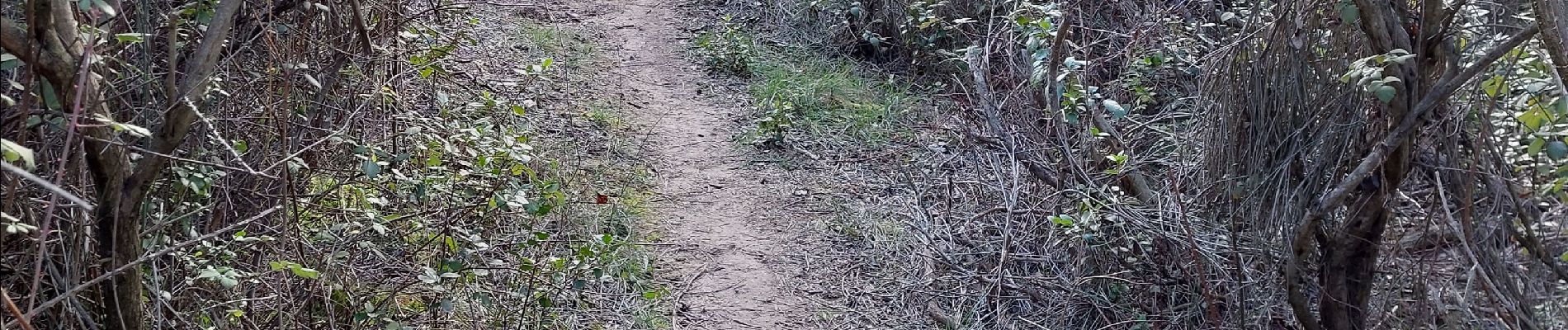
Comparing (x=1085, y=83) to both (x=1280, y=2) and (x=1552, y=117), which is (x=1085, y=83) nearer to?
(x=1280, y=2)

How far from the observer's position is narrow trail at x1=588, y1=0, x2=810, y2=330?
4570 mm

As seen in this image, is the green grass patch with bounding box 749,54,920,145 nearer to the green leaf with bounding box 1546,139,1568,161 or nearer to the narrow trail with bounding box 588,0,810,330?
the narrow trail with bounding box 588,0,810,330

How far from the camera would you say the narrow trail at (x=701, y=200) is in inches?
180

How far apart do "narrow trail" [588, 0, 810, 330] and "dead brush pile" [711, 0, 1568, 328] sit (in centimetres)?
22

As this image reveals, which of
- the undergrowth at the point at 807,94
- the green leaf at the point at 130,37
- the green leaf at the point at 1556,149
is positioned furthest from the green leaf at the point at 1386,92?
the undergrowth at the point at 807,94

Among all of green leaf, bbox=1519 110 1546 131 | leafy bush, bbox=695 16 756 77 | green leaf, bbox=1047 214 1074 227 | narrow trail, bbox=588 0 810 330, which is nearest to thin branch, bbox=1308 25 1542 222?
green leaf, bbox=1519 110 1546 131

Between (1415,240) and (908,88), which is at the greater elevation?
(1415,240)

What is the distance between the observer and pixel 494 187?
3934 millimetres

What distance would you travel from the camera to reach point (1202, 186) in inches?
150

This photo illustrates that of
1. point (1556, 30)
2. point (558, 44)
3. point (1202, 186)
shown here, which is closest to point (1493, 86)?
point (1556, 30)

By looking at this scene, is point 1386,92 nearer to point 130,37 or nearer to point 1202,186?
point 1202,186

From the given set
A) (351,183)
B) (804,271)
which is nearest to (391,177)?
(351,183)

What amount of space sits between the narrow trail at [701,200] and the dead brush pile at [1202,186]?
22 cm

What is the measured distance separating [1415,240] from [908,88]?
377 centimetres
